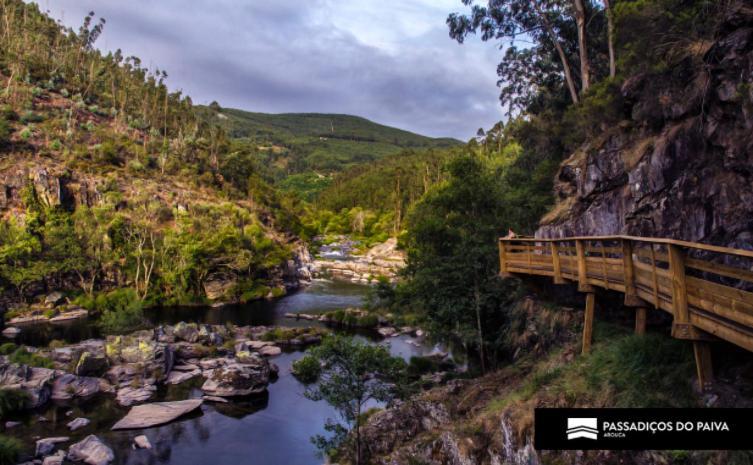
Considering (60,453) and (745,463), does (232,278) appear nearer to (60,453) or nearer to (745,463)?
(60,453)

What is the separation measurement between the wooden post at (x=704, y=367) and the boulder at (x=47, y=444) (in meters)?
22.4

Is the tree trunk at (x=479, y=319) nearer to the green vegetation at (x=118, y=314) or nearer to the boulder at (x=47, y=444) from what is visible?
the boulder at (x=47, y=444)

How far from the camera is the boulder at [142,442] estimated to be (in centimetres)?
1975

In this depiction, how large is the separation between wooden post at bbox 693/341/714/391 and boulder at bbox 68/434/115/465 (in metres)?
20.1

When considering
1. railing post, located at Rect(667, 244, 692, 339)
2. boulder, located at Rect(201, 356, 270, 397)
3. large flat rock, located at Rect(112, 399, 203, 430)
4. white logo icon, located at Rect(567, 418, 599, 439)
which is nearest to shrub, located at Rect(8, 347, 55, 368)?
large flat rock, located at Rect(112, 399, 203, 430)

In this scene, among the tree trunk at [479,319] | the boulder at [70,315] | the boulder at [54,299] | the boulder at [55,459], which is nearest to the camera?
the boulder at [55,459]

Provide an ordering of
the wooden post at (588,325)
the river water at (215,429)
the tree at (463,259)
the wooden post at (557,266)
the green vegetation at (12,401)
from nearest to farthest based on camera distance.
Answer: the wooden post at (588,325), the wooden post at (557,266), the river water at (215,429), the green vegetation at (12,401), the tree at (463,259)

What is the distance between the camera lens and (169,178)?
70000 mm

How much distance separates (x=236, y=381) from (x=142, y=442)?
6.49 meters

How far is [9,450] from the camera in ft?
58.4

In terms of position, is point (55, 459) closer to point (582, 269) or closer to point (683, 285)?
point (582, 269)

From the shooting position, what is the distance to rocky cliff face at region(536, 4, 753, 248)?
11.3 meters

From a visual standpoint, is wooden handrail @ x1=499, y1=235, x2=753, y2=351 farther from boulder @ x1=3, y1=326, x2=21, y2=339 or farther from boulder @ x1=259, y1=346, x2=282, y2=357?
boulder @ x1=3, y1=326, x2=21, y2=339

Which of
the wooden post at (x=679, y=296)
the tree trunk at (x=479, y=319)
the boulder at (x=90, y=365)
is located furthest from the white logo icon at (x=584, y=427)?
the boulder at (x=90, y=365)
